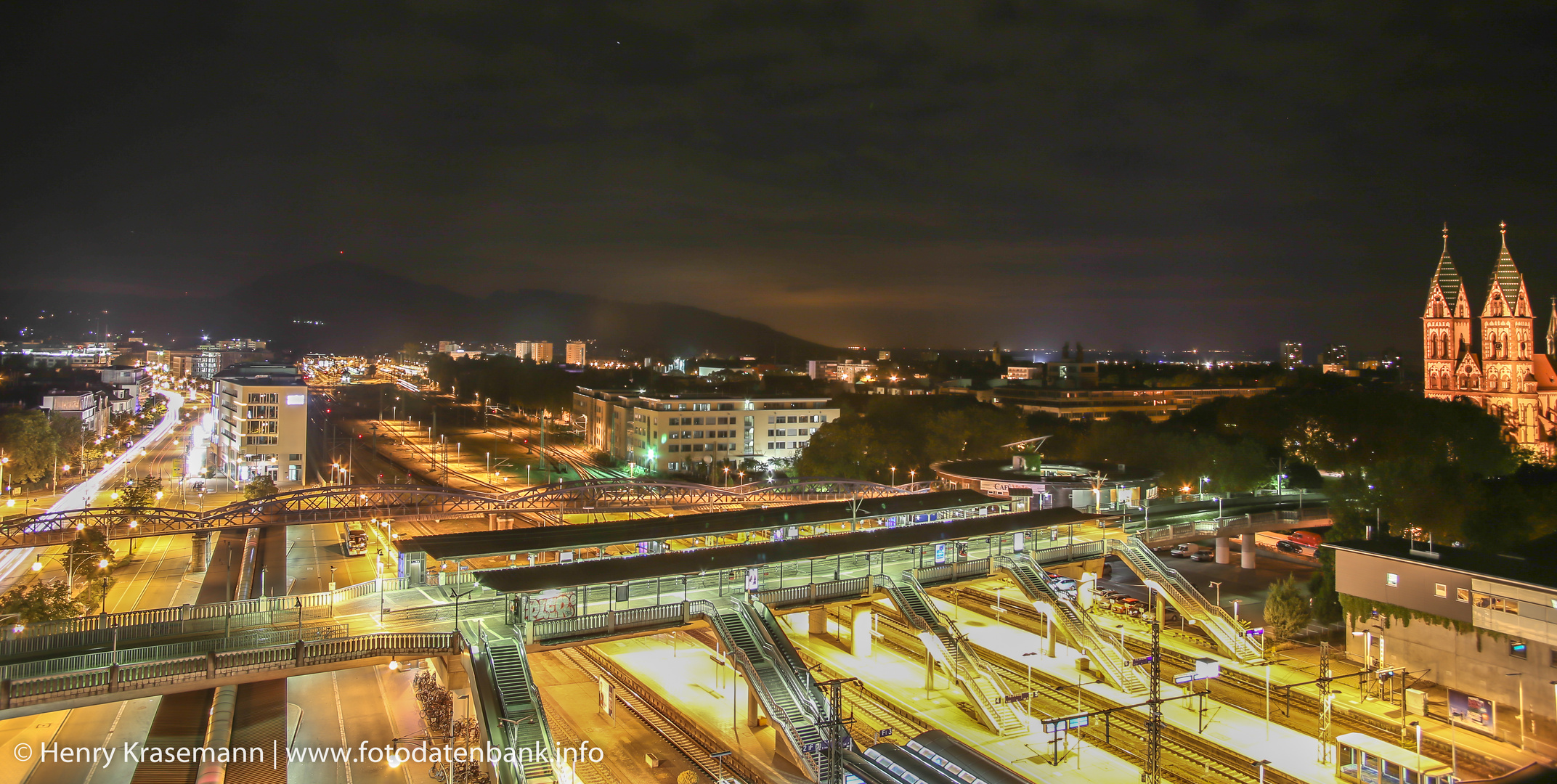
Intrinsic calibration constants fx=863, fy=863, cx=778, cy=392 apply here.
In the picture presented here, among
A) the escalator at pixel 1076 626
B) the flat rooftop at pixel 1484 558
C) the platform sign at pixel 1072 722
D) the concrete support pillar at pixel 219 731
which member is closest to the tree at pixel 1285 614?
the flat rooftop at pixel 1484 558

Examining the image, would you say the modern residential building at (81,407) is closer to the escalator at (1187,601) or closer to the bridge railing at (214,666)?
the bridge railing at (214,666)

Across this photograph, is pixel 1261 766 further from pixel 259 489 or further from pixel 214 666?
pixel 259 489

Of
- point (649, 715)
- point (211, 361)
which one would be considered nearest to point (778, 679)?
point (649, 715)

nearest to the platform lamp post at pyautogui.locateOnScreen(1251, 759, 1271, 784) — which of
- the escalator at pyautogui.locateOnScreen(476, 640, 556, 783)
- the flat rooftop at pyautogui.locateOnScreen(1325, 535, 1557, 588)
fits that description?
the flat rooftop at pyautogui.locateOnScreen(1325, 535, 1557, 588)

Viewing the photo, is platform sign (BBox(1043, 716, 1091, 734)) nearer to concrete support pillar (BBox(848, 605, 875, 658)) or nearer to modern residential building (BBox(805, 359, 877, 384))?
concrete support pillar (BBox(848, 605, 875, 658))

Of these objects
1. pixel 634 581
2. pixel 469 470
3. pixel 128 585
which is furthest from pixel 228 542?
pixel 634 581

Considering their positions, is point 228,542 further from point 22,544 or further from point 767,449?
point 767,449
